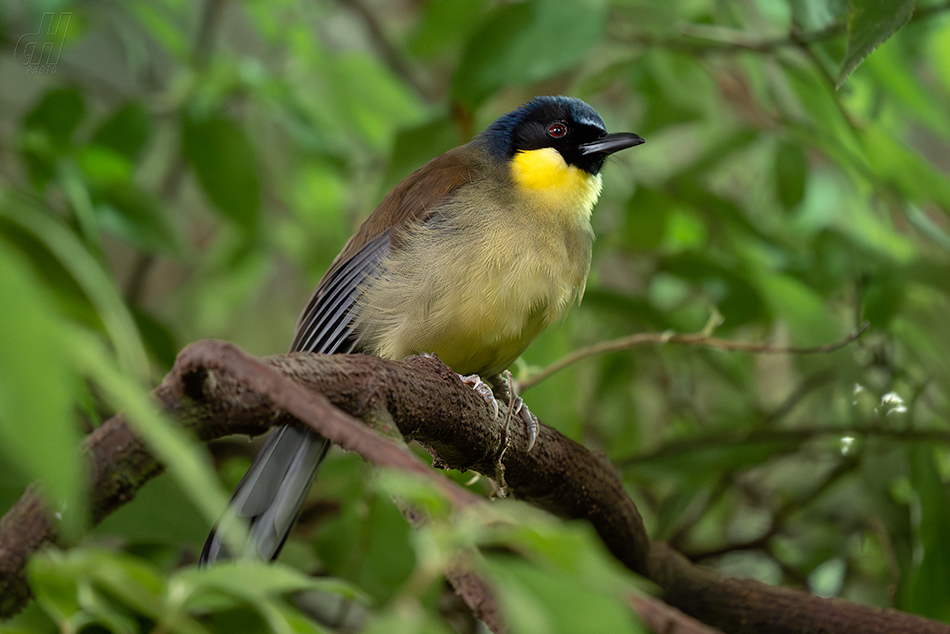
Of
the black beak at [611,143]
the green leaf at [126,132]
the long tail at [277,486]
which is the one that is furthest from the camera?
the green leaf at [126,132]

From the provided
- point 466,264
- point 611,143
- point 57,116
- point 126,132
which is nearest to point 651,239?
point 611,143

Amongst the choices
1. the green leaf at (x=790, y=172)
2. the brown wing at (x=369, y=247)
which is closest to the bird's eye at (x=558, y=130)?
the brown wing at (x=369, y=247)

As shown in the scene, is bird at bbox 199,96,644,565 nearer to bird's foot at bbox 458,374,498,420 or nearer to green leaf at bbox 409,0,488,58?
bird's foot at bbox 458,374,498,420

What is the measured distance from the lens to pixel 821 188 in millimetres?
3818

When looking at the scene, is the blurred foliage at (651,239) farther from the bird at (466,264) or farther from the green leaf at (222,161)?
the bird at (466,264)

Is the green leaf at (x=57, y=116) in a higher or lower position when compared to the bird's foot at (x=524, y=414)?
higher

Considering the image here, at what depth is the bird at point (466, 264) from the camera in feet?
6.28

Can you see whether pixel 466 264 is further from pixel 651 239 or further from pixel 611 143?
pixel 651 239

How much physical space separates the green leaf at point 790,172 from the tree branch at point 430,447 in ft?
3.90

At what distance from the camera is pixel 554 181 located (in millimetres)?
2225

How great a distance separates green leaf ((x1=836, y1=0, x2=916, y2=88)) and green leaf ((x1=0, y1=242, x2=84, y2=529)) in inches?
44.5

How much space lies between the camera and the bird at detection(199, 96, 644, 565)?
6.28ft
